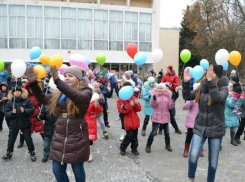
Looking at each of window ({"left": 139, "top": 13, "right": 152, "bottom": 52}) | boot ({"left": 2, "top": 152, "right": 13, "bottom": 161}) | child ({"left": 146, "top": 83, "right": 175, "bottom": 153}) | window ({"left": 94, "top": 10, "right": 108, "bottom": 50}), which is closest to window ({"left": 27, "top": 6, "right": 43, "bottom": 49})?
window ({"left": 94, "top": 10, "right": 108, "bottom": 50})

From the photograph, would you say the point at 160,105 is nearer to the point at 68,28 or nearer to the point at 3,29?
the point at 68,28

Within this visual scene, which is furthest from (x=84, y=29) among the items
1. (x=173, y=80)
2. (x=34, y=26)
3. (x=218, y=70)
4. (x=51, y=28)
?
(x=218, y=70)

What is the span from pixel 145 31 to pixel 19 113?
20399 millimetres

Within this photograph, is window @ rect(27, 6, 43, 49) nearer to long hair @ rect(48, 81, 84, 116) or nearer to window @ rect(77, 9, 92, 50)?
window @ rect(77, 9, 92, 50)

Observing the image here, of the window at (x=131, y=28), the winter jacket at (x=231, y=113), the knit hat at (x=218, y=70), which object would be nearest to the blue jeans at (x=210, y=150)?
the knit hat at (x=218, y=70)

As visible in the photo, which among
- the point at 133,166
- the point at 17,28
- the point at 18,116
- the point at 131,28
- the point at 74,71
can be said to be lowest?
the point at 133,166

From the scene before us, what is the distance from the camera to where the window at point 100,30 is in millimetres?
22953

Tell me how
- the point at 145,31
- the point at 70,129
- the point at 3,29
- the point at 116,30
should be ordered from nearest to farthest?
the point at 70,129 < the point at 3,29 < the point at 116,30 < the point at 145,31

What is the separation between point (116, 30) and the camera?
2348cm

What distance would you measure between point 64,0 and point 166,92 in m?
19.6

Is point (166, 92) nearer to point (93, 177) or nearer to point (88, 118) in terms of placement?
point (88, 118)

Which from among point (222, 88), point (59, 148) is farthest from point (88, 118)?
point (222, 88)

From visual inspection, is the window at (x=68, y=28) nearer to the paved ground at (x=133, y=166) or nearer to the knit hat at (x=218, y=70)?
the paved ground at (x=133, y=166)

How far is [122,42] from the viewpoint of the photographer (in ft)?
77.4
